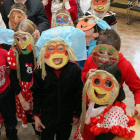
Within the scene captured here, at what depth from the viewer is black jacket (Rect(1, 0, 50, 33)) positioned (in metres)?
2.14

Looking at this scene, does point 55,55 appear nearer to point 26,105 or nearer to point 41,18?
point 26,105

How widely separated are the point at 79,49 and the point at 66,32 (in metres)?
0.18

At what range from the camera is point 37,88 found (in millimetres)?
1252

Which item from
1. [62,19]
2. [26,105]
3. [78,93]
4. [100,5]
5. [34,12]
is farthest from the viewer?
[34,12]

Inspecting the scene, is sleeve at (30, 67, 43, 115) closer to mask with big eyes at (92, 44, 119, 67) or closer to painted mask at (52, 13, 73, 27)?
mask with big eyes at (92, 44, 119, 67)

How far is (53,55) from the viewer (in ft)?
3.84

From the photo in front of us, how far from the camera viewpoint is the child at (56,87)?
1.18 meters

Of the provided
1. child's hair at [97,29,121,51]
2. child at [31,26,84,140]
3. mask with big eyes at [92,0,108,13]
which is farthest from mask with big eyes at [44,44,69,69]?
mask with big eyes at [92,0,108,13]

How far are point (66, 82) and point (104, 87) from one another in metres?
0.28

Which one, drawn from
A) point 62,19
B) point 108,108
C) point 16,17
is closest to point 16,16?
point 16,17

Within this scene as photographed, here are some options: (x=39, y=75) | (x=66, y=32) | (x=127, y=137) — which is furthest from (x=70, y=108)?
(x=66, y=32)

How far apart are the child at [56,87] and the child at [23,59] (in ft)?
0.40

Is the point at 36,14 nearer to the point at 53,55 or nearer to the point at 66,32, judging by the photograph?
the point at 66,32

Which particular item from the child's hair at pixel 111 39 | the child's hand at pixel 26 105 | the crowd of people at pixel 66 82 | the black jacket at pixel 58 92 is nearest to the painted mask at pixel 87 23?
the crowd of people at pixel 66 82
